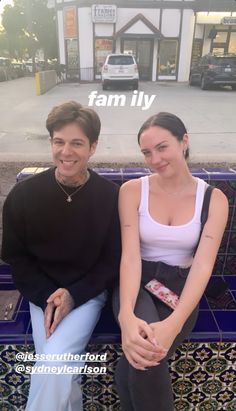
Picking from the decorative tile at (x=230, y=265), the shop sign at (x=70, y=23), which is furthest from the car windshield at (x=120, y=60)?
the decorative tile at (x=230, y=265)

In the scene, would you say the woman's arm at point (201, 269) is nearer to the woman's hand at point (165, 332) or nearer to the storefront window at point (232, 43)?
the woman's hand at point (165, 332)

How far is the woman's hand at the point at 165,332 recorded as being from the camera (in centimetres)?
164

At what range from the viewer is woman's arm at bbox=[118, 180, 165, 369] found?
1.59 meters

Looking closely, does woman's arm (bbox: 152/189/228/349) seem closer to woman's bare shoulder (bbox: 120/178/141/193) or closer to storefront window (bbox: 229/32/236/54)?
woman's bare shoulder (bbox: 120/178/141/193)

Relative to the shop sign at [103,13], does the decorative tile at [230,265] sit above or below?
below

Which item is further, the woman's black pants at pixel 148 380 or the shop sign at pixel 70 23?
the shop sign at pixel 70 23

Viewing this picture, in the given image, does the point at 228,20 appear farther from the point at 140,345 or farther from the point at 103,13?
the point at 140,345

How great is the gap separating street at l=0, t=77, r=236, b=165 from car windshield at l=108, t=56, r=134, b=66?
2801mm

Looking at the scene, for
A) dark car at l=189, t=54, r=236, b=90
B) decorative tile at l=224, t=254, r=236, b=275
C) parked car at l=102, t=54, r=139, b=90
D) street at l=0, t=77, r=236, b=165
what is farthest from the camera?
parked car at l=102, t=54, r=139, b=90

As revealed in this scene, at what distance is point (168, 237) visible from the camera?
1.89 meters

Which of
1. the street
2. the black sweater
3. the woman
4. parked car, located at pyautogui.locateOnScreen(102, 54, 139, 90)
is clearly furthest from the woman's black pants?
parked car, located at pyautogui.locateOnScreen(102, 54, 139, 90)

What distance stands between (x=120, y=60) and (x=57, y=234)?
53.6ft

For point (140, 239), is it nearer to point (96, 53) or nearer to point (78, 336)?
point (78, 336)

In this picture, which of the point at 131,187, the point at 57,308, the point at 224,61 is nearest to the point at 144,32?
the point at 224,61
